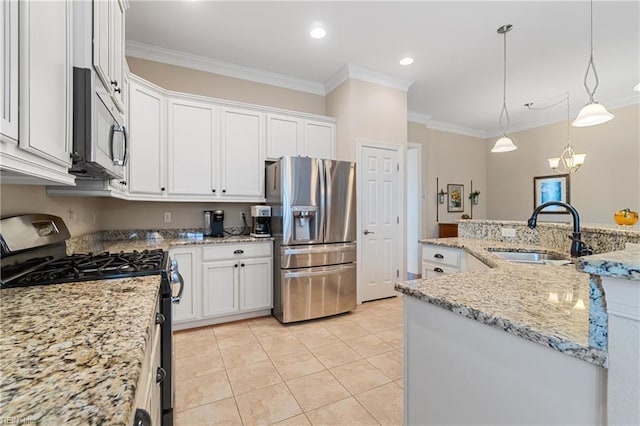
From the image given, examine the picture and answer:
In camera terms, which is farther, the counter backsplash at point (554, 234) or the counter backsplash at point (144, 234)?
the counter backsplash at point (144, 234)

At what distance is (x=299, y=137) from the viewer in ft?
11.6

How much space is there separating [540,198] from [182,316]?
6318 mm

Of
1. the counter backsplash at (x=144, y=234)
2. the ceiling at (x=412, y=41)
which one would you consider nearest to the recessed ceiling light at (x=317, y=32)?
the ceiling at (x=412, y=41)

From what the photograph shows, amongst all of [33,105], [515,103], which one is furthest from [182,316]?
[515,103]

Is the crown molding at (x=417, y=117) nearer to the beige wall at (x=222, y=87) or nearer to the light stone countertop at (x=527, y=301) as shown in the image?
the beige wall at (x=222, y=87)

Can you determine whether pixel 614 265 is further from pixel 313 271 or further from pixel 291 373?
pixel 313 271

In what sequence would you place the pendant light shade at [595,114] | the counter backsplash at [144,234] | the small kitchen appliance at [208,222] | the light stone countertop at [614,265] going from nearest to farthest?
the light stone countertop at [614,265]
the pendant light shade at [595,114]
the counter backsplash at [144,234]
the small kitchen appliance at [208,222]

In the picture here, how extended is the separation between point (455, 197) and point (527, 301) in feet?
17.5

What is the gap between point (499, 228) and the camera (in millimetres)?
2604

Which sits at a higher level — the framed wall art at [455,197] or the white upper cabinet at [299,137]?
the white upper cabinet at [299,137]

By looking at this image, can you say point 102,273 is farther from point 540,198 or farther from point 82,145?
point 540,198

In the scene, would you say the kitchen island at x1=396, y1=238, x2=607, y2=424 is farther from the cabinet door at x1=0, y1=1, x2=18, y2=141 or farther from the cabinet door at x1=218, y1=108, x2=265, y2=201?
the cabinet door at x1=218, y1=108, x2=265, y2=201

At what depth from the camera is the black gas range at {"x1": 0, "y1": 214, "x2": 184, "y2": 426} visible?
118 centimetres

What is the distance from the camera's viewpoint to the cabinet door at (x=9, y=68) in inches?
25.6
